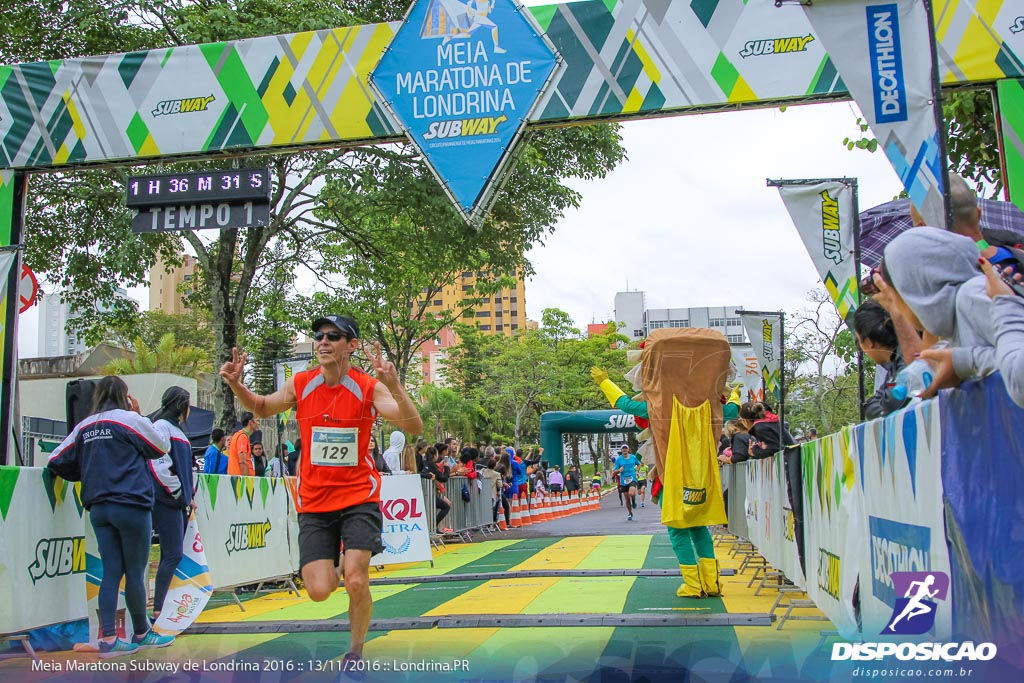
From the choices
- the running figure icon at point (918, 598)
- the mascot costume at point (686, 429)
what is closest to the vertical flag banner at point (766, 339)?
the mascot costume at point (686, 429)

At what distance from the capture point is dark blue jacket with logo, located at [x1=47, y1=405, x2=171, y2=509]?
6.58 meters

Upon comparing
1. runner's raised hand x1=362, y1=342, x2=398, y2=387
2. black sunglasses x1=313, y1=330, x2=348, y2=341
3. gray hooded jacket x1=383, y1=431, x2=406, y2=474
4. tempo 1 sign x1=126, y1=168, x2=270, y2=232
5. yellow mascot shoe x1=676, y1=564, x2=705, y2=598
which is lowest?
yellow mascot shoe x1=676, y1=564, x2=705, y2=598

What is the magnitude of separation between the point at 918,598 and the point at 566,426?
39.0 metres

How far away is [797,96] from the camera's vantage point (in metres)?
8.30

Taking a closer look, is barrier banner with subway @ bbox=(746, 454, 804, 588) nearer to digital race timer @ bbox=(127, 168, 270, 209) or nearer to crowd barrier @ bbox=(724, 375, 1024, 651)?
crowd barrier @ bbox=(724, 375, 1024, 651)

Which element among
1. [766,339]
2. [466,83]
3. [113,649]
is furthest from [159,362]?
[113,649]

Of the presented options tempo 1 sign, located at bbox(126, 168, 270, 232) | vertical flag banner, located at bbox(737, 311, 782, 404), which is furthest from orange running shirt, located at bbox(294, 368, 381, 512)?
vertical flag banner, located at bbox(737, 311, 782, 404)

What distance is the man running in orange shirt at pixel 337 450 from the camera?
5.44m

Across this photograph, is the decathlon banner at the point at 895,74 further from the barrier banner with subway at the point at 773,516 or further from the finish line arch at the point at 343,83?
the barrier banner with subway at the point at 773,516

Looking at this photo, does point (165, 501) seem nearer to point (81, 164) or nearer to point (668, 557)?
point (81, 164)

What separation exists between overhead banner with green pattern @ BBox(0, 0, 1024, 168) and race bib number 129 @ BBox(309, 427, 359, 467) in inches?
161

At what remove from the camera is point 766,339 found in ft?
44.9

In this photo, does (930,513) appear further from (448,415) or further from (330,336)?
(448,415)

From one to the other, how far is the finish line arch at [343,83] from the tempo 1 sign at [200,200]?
326mm
